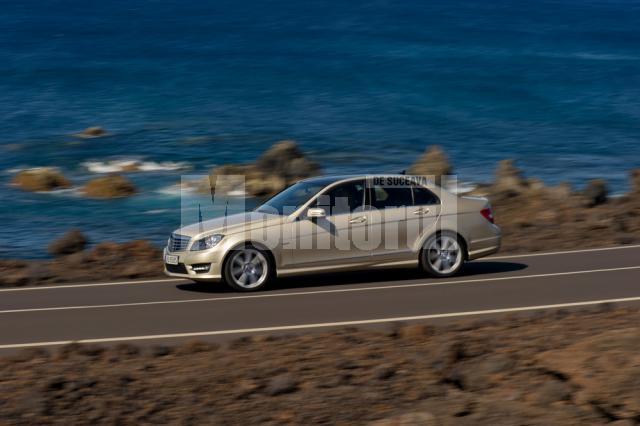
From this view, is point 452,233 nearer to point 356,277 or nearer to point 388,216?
point 388,216

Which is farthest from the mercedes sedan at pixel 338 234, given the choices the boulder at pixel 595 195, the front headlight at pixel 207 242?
the boulder at pixel 595 195

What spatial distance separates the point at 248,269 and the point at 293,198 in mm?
1295

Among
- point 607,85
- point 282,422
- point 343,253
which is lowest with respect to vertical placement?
point 282,422

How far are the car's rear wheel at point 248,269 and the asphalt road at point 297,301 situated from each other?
0.65ft

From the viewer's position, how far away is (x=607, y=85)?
85.7 metres

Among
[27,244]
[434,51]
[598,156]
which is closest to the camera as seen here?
[27,244]

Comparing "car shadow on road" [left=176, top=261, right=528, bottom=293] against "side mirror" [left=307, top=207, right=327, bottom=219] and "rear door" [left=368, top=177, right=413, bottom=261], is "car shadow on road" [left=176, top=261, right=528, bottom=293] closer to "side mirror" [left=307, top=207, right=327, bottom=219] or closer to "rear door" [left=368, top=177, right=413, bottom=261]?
"rear door" [left=368, top=177, right=413, bottom=261]

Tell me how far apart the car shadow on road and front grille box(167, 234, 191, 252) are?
67 centimetres

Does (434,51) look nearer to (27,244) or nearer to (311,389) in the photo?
(27,244)

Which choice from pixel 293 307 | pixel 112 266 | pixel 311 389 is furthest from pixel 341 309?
pixel 112 266

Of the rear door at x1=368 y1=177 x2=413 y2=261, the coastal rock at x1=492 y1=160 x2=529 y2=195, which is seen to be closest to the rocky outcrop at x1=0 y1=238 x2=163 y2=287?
the rear door at x1=368 y1=177 x2=413 y2=261

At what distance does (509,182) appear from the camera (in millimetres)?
31125

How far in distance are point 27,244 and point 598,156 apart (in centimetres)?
3170

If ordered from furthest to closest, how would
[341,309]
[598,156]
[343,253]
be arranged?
[598,156] < [343,253] < [341,309]
